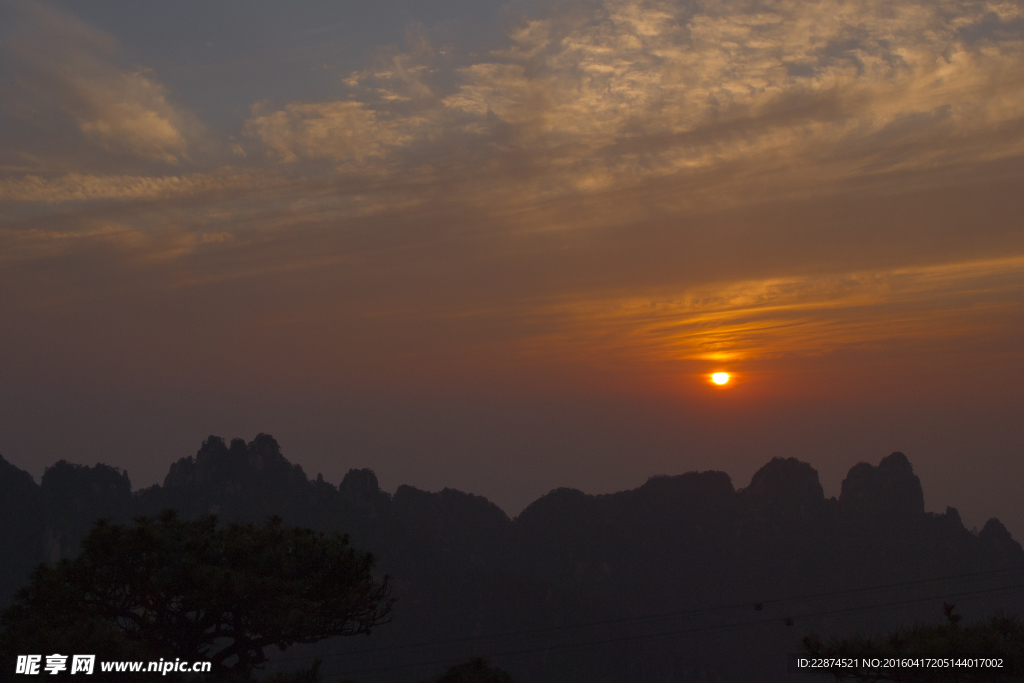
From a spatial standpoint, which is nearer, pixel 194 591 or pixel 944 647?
pixel 944 647

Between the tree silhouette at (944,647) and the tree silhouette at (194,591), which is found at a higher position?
the tree silhouette at (194,591)

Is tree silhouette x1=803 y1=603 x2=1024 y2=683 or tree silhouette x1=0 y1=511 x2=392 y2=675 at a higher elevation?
tree silhouette x1=0 y1=511 x2=392 y2=675

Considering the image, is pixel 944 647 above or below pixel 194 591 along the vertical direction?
below

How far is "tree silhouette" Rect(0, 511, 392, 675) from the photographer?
29703mm

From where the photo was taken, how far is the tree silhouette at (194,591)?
29703 millimetres

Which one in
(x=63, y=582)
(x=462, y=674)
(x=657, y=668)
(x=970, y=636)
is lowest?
(x=657, y=668)

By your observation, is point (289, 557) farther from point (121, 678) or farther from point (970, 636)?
point (970, 636)

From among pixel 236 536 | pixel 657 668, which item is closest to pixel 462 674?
pixel 236 536

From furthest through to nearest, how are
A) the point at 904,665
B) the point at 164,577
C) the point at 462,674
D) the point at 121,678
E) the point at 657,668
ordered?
the point at 657,668 < the point at 462,674 < the point at 164,577 < the point at 121,678 < the point at 904,665

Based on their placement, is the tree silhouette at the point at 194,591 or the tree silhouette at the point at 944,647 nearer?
the tree silhouette at the point at 944,647

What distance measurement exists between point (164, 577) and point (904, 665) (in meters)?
24.9

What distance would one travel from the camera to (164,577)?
2962 cm

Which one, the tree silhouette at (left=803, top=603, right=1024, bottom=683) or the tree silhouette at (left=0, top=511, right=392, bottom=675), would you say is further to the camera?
the tree silhouette at (left=0, top=511, right=392, bottom=675)

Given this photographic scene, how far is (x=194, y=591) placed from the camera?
96.5 ft
